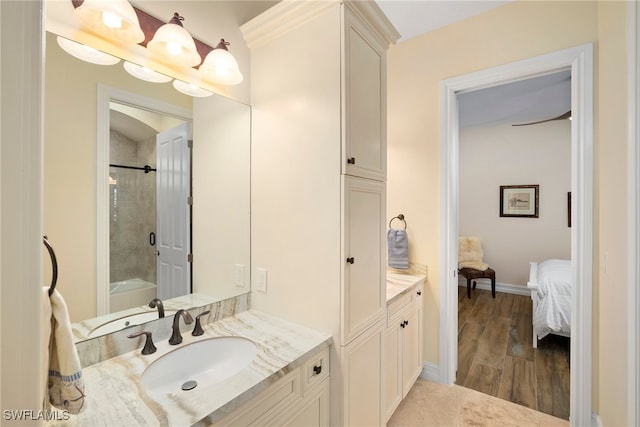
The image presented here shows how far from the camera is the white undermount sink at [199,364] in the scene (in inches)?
42.8

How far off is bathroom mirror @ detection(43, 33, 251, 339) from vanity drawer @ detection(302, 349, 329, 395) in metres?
0.60

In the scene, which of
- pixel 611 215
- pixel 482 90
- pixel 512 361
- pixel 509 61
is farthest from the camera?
pixel 482 90

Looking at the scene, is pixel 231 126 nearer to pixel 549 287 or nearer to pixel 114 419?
pixel 114 419

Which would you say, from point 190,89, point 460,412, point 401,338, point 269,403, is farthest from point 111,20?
point 460,412

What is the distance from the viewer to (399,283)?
2109 millimetres

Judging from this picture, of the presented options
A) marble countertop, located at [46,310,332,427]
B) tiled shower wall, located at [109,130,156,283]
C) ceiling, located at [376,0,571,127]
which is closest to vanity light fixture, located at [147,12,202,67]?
tiled shower wall, located at [109,130,156,283]

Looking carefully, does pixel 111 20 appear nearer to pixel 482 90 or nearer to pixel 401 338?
pixel 401 338

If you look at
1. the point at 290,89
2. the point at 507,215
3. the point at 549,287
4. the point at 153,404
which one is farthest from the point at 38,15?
the point at 507,215

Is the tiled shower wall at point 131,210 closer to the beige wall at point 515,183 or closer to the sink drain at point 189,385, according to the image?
the sink drain at point 189,385

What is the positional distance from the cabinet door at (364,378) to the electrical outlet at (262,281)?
0.54 metres

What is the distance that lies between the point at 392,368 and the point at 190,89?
2002 mm

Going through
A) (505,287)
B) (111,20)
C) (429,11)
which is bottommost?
(505,287)

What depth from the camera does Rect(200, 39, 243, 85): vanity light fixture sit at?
135 cm

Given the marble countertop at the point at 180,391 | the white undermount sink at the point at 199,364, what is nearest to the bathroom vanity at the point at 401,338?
the marble countertop at the point at 180,391
